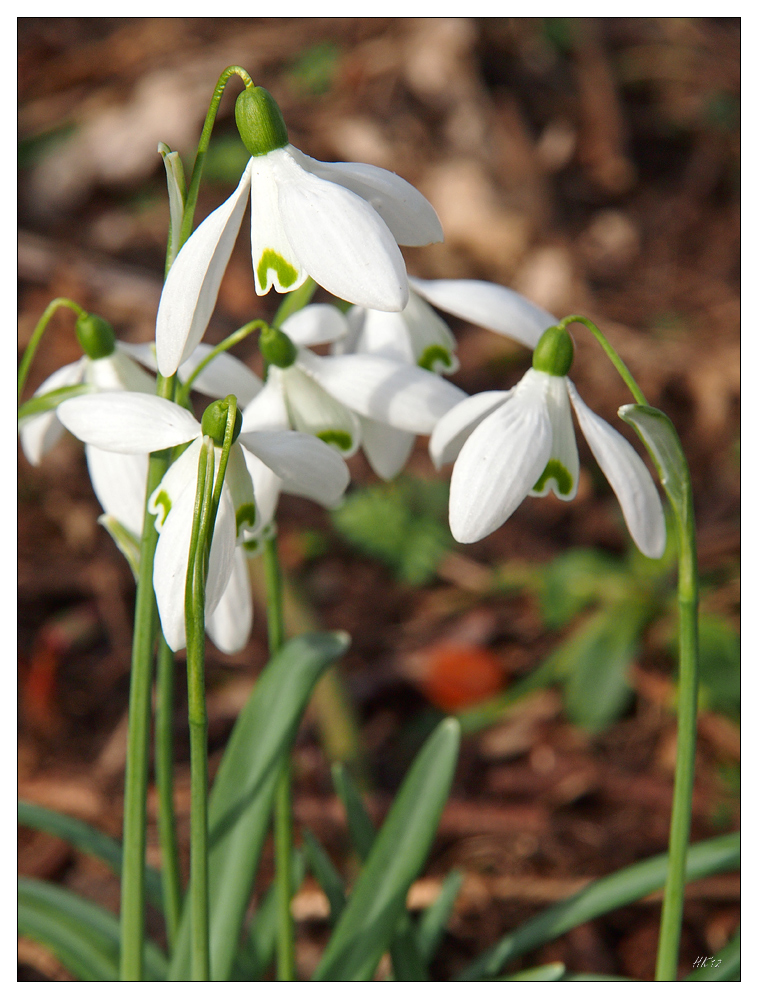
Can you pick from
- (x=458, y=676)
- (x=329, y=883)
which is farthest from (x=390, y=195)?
(x=458, y=676)

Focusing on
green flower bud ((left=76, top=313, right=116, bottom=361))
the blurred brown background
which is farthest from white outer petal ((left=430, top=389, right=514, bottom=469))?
the blurred brown background

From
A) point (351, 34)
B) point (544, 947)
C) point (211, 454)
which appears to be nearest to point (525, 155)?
point (351, 34)

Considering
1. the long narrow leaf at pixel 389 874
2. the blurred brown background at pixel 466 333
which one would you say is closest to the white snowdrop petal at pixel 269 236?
the long narrow leaf at pixel 389 874

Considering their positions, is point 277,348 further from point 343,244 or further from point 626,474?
point 626,474

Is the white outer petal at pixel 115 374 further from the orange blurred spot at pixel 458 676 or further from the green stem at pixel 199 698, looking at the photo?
the orange blurred spot at pixel 458 676

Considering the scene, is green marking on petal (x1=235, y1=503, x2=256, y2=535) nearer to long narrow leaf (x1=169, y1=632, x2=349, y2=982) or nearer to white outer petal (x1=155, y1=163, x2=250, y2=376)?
white outer petal (x1=155, y1=163, x2=250, y2=376)

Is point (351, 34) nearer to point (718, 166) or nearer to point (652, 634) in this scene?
point (718, 166)
